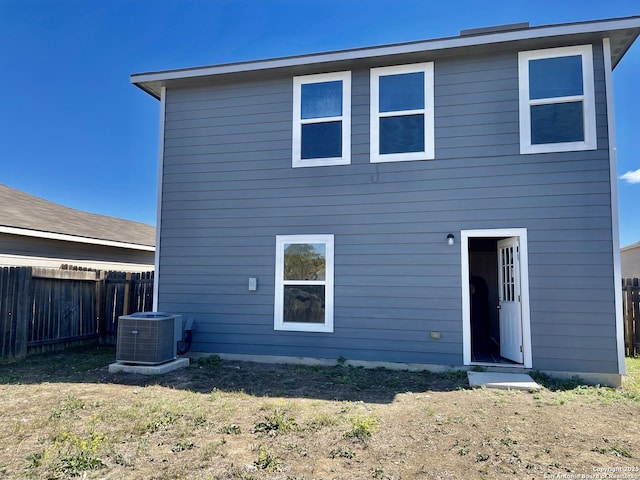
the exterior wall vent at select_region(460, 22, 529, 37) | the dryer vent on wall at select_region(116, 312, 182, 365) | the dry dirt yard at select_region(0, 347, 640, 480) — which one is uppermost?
the exterior wall vent at select_region(460, 22, 529, 37)

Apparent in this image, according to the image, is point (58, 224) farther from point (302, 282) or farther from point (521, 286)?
point (521, 286)

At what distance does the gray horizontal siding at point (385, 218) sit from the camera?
226 inches

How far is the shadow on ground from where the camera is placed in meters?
5.04

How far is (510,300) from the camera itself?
6.52 meters

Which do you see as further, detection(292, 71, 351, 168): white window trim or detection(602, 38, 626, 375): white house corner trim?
detection(292, 71, 351, 168): white window trim

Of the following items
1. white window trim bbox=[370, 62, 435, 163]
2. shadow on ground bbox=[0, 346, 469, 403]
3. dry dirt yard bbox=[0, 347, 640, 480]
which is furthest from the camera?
white window trim bbox=[370, 62, 435, 163]

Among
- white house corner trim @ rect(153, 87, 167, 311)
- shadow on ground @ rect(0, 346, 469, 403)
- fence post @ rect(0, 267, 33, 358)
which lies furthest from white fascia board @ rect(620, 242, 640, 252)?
fence post @ rect(0, 267, 33, 358)

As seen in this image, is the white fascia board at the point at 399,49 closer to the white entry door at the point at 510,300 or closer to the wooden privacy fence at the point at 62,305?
the white entry door at the point at 510,300

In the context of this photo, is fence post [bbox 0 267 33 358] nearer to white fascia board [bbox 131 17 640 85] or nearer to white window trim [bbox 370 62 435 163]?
white fascia board [bbox 131 17 640 85]

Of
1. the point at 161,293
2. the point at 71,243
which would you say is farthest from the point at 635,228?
the point at 71,243

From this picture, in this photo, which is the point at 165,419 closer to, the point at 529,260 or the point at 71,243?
the point at 529,260

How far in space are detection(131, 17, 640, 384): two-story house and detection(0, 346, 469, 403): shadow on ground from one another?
13.6 inches

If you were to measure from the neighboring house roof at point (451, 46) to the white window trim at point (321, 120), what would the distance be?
29cm

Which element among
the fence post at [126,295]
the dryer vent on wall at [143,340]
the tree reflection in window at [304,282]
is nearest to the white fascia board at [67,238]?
the fence post at [126,295]
